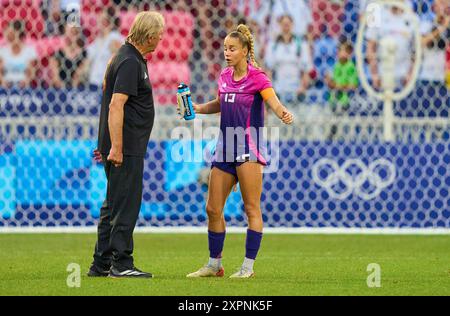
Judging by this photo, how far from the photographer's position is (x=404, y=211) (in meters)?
11.4

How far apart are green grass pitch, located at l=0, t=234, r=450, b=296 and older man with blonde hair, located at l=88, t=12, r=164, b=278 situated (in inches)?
11.3

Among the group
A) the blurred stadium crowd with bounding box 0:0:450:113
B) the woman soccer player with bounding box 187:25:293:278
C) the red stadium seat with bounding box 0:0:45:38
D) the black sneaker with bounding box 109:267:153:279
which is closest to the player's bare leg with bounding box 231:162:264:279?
the woman soccer player with bounding box 187:25:293:278

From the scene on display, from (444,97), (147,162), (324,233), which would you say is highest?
(444,97)

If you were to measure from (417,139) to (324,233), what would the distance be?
147 cm

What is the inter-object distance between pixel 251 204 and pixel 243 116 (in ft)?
2.00

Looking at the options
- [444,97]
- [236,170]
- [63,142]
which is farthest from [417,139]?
[236,170]

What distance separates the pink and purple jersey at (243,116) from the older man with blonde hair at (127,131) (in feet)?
1.83

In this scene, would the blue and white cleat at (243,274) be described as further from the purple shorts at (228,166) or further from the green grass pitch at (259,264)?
the purple shorts at (228,166)

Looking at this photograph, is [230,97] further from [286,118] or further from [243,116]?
[286,118]

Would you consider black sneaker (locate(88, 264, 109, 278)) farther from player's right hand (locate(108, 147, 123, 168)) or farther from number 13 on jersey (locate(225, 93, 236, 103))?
number 13 on jersey (locate(225, 93, 236, 103))

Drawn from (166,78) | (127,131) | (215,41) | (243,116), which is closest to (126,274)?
(127,131)

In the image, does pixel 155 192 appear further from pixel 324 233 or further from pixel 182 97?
pixel 182 97

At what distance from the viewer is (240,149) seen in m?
7.29

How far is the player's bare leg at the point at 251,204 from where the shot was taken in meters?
7.29
